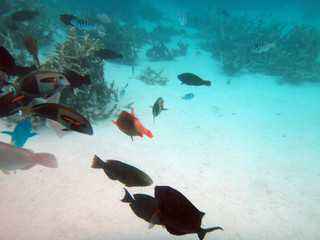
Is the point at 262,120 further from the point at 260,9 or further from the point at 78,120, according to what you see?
the point at 260,9

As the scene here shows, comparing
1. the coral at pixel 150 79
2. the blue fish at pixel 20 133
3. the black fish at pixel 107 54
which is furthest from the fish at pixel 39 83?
the coral at pixel 150 79

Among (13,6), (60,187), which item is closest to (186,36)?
(13,6)

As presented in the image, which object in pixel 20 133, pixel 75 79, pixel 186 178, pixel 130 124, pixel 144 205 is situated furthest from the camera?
pixel 186 178

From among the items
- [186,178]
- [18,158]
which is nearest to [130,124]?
[18,158]

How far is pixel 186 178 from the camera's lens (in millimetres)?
3465

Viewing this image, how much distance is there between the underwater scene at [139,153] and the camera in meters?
1.50

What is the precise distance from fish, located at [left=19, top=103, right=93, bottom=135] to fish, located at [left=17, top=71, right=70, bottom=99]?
593mm

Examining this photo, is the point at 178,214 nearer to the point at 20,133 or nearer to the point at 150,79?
the point at 20,133

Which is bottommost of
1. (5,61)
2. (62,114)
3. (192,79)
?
(62,114)

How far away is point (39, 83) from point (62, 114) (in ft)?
2.46

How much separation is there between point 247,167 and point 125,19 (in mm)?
20999

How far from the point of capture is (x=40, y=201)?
254 cm

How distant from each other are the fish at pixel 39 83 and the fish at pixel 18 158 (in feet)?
2.01

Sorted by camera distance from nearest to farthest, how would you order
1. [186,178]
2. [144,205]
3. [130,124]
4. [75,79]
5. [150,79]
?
1. [144,205]
2. [130,124]
3. [75,79]
4. [186,178]
5. [150,79]
